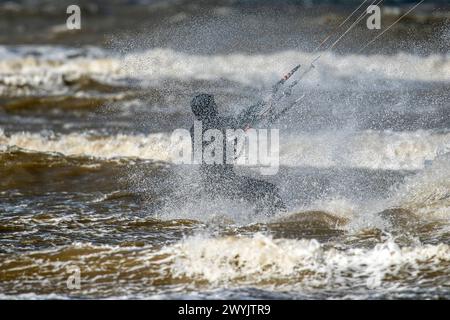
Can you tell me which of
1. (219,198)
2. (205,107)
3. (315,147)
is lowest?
(219,198)

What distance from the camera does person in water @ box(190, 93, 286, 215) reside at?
34.1ft

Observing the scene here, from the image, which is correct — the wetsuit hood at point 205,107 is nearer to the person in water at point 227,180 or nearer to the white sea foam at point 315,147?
the person in water at point 227,180

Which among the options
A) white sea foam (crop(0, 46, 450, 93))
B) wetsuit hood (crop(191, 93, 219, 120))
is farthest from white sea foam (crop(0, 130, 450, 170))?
white sea foam (crop(0, 46, 450, 93))

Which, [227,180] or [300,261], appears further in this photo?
[227,180]

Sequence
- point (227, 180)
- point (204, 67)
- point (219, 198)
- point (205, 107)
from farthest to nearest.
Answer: point (204, 67) < point (219, 198) < point (227, 180) < point (205, 107)

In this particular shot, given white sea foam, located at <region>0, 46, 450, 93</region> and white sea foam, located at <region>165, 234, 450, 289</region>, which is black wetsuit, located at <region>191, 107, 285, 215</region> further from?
white sea foam, located at <region>0, 46, 450, 93</region>

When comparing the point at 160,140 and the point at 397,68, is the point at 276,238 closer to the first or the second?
the point at 160,140

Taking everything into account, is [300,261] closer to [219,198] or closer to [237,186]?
[237,186]

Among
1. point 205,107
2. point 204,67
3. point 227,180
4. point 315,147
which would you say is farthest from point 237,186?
point 204,67

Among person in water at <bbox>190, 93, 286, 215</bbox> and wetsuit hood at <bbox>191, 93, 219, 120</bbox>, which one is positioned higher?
wetsuit hood at <bbox>191, 93, 219, 120</bbox>

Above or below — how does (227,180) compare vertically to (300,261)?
above

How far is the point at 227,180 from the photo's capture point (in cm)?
1067
